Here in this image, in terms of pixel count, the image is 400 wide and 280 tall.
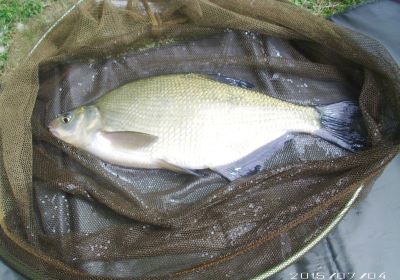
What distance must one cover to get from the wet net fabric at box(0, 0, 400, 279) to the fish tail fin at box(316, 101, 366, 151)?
0.07 m

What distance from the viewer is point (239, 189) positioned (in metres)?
1.87

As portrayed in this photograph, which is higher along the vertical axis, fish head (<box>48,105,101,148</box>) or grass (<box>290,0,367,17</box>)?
grass (<box>290,0,367,17</box>)

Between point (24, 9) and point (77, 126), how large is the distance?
983mm

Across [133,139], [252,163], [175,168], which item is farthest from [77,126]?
[252,163]

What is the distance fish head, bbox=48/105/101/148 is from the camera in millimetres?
1955

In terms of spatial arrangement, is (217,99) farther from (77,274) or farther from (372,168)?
(77,274)

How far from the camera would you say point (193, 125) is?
197 centimetres

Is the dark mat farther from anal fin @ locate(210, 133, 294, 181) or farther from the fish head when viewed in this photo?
the fish head

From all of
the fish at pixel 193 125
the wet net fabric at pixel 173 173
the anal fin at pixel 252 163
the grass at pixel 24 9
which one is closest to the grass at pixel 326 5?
the grass at pixel 24 9

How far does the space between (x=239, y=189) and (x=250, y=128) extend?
0.92 ft

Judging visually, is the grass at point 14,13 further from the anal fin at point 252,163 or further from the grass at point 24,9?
the anal fin at point 252,163

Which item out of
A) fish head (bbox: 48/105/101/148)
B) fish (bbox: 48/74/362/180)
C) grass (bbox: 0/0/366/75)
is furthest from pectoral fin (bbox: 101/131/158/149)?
grass (bbox: 0/0/366/75)

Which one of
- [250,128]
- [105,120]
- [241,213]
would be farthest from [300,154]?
[105,120]

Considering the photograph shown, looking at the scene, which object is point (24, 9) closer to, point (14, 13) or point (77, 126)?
point (14, 13)
